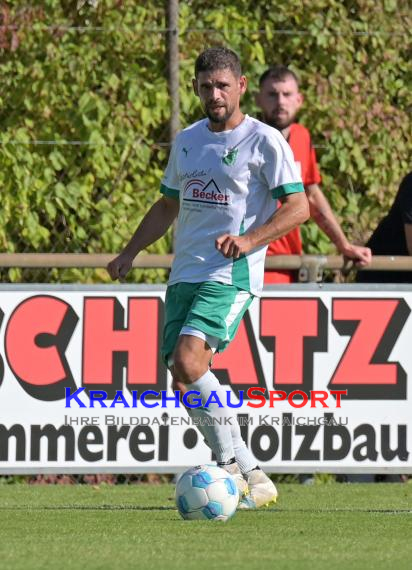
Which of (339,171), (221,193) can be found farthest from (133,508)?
(339,171)

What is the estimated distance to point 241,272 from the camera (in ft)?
22.3

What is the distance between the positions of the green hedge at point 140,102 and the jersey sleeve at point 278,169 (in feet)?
10.0

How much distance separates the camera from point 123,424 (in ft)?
27.3

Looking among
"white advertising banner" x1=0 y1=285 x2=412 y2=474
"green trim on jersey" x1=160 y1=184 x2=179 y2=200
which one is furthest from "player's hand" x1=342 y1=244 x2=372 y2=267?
"green trim on jersey" x1=160 y1=184 x2=179 y2=200

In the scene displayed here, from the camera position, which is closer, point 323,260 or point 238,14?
point 323,260

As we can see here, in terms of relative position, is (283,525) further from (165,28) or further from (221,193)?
(165,28)

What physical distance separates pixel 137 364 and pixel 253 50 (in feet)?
9.22

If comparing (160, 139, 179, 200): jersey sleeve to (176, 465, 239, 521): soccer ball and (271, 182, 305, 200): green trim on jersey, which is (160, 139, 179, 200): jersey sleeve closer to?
(271, 182, 305, 200): green trim on jersey

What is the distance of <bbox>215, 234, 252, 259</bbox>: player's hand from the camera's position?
20.9 feet

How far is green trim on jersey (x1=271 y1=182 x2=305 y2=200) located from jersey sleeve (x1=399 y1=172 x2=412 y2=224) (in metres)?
1.64

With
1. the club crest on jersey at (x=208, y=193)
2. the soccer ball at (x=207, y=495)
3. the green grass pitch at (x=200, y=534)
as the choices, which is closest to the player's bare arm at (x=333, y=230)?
the green grass pitch at (x=200, y=534)

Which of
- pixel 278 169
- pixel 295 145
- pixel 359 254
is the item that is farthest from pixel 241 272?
pixel 295 145

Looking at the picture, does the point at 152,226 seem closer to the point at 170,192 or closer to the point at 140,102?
the point at 170,192

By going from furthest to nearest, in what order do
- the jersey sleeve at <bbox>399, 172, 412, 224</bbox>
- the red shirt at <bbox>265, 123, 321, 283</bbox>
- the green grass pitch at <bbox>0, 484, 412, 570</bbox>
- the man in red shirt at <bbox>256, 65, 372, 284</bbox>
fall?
the red shirt at <bbox>265, 123, 321, 283</bbox>, the man in red shirt at <bbox>256, 65, 372, 284</bbox>, the jersey sleeve at <bbox>399, 172, 412, 224</bbox>, the green grass pitch at <bbox>0, 484, 412, 570</bbox>
